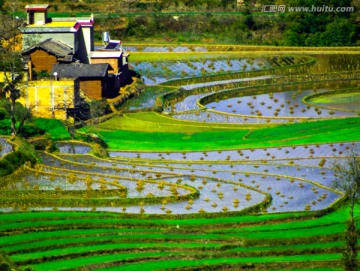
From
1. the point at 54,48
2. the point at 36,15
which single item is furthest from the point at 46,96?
the point at 36,15

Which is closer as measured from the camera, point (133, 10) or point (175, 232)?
point (175, 232)

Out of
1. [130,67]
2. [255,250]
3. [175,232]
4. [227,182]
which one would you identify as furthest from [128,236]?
[130,67]

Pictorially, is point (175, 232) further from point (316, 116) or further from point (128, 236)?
point (316, 116)

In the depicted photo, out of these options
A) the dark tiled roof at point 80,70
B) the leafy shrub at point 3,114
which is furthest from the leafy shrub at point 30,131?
the dark tiled roof at point 80,70

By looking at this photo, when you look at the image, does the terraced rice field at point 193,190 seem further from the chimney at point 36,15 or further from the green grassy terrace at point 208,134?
the chimney at point 36,15

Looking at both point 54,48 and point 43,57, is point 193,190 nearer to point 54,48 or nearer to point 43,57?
point 43,57

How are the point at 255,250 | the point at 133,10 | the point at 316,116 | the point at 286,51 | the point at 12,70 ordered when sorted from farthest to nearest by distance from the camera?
1. the point at 133,10
2. the point at 286,51
3. the point at 316,116
4. the point at 12,70
5. the point at 255,250
